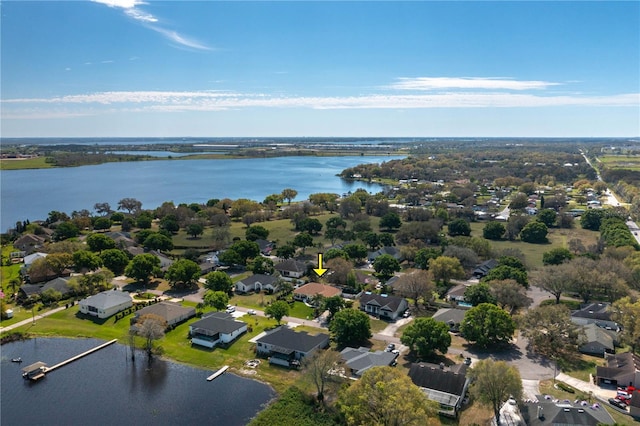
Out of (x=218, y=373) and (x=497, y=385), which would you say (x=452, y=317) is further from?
(x=218, y=373)

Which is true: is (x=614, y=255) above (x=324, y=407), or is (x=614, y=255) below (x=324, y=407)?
above

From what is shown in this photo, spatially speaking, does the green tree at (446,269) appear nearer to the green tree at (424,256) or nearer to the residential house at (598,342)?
the green tree at (424,256)

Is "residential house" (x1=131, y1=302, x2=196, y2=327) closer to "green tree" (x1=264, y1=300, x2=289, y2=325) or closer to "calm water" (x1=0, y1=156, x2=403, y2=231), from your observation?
"green tree" (x1=264, y1=300, x2=289, y2=325)

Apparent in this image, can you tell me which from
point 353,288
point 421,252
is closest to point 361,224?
point 421,252

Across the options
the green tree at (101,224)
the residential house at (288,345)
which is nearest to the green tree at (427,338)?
the residential house at (288,345)

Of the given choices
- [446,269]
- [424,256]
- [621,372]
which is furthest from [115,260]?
[621,372]

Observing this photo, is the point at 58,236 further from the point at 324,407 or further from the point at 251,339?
the point at 324,407
